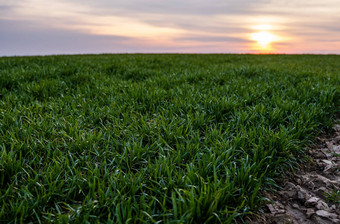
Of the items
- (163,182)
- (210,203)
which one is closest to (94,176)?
(163,182)

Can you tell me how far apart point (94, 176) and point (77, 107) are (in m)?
2.41

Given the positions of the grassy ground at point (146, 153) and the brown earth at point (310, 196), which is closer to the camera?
the grassy ground at point (146, 153)

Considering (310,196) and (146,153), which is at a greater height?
(146,153)

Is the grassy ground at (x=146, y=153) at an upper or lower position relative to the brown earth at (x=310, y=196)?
upper

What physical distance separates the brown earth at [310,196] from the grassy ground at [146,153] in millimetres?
144

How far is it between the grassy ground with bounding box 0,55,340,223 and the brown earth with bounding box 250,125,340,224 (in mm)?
144

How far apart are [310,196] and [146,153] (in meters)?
1.69

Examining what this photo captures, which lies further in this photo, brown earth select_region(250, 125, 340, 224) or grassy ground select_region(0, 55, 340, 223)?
brown earth select_region(250, 125, 340, 224)

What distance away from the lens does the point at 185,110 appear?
406 cm

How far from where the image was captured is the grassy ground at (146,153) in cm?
196

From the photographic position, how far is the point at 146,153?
2.78 metres

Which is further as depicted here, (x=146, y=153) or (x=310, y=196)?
(x=146, y=153)

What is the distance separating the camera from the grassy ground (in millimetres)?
1955

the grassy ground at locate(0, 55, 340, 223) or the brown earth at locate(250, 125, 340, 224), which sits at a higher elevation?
the grassy ground at locate(0, 55, 340, 223)
